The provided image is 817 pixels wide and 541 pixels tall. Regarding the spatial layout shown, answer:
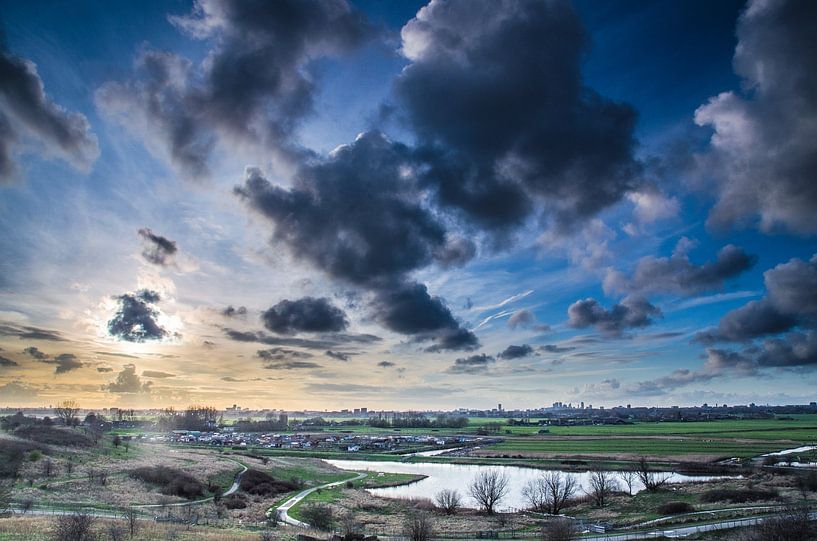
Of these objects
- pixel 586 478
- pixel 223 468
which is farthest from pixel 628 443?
pixel 223 468

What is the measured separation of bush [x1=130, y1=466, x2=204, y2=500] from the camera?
81.1m

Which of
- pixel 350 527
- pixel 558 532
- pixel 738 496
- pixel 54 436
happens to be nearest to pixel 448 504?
pixel 350 527

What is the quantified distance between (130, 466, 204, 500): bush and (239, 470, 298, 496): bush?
8918 millimetres

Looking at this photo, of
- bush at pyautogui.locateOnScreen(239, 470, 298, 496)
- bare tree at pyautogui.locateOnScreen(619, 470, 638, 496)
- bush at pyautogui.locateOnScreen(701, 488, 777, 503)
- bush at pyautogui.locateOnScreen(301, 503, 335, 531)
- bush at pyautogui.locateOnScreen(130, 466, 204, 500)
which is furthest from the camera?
bare tree at pyautogui.locateOnScreen(619, 470, 638, 496)

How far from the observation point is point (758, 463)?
11050 cm

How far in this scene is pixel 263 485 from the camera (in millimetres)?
93312

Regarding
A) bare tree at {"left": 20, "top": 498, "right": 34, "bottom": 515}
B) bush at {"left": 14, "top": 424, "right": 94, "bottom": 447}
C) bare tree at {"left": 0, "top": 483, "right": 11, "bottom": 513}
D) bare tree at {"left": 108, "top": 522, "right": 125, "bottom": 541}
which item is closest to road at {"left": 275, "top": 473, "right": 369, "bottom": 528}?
bare tree at {"left": 108, "top": 522, "right": 125, "bottom": 541}

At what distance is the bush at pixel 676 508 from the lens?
6309 cm

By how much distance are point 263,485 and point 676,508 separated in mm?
68865

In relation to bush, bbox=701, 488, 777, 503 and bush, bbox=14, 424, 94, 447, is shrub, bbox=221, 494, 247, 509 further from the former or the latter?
bush, bbox=701, 488, 777, 503

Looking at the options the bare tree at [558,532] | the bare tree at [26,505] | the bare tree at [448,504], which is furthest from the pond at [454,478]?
the bare tree at [26,505]

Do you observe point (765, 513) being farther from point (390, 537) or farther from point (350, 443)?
point (350, 443)

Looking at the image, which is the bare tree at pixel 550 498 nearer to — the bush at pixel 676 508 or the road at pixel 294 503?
the bush at pixel 676 508

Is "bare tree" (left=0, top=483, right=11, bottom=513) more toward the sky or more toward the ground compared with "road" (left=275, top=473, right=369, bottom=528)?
more toward the sky
